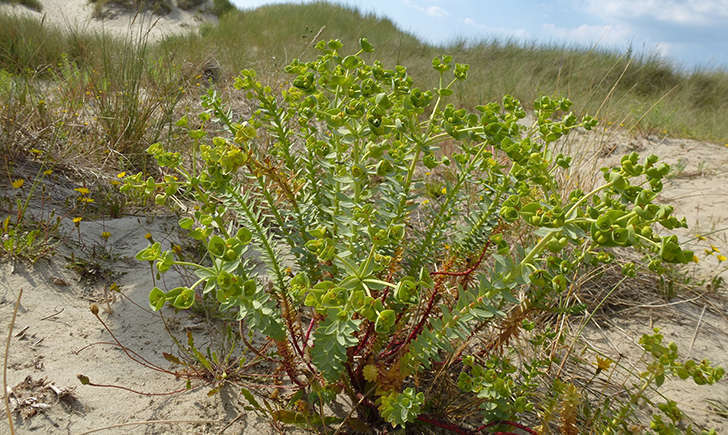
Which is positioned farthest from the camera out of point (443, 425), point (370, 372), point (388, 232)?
point (443, 425)

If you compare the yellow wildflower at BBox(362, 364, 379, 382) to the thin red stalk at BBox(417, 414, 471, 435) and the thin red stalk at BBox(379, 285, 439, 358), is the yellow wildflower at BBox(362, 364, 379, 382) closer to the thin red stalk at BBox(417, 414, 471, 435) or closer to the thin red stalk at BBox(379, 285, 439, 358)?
the thin red stalk at BBox(379, 285, 439, 358)

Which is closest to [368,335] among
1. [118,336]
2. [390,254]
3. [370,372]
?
[370,372]

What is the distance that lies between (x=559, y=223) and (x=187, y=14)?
1852 centimetres

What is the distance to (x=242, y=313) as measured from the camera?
1.23 meters

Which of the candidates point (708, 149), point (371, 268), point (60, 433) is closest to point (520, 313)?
point (371, 268)

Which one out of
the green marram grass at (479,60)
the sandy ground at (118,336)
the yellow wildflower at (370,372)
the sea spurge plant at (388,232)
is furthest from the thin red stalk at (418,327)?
the green marram grass at (479,60)

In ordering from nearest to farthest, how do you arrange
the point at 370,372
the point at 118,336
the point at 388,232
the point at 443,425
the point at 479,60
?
the point at 388,232
the point at 370,372
the point at 443,425
the point at 118,336
the point at 479,60

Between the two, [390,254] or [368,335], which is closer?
[368,335]

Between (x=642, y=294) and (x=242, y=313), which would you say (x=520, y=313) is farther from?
(x=642, y=294)

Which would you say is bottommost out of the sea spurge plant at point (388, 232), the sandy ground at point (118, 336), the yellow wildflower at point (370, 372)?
the sandy ground at point (118, 336)

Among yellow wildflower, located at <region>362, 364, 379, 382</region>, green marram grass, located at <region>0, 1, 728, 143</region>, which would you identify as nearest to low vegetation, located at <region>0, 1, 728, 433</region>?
yellow wildflower, located at <region>362, 364, 379, 382</region>

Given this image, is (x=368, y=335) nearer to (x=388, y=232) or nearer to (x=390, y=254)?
(x=390, y=254)

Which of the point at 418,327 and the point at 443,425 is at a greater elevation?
the point at 418,327

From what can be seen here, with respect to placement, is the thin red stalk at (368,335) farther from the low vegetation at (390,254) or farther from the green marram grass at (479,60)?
the green marram grass at (479,60)
